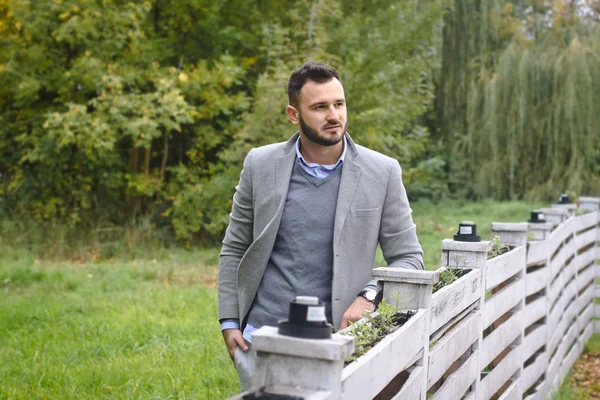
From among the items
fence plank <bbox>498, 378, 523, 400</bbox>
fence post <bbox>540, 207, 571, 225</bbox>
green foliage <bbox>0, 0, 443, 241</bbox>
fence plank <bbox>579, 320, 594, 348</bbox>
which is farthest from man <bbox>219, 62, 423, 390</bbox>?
green foliage <bbox>0, 0, 443, 241</bbox>

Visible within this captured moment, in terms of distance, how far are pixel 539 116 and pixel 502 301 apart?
13.9m

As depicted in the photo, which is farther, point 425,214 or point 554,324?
point 425,214

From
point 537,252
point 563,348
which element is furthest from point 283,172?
point 563,348

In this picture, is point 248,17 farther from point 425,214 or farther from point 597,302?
point 597,302

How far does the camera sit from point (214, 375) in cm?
577

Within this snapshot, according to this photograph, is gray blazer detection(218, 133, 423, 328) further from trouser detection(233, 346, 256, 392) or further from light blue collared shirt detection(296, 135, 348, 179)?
trouser detection(233, 346, 256, 392)

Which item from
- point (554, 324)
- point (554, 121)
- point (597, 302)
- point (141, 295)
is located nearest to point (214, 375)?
point (554, 324)

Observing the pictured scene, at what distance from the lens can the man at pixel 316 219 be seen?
337 centimetres

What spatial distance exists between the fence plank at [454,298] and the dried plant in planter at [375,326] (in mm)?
211

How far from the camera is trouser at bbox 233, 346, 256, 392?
3.47 m

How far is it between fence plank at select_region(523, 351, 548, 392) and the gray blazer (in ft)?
7.45

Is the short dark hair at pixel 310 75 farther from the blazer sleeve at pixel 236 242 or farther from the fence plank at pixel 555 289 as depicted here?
the fence plank at pixel 555 289

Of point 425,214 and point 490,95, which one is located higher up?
point 490,95

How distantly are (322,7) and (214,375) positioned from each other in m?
10.5
